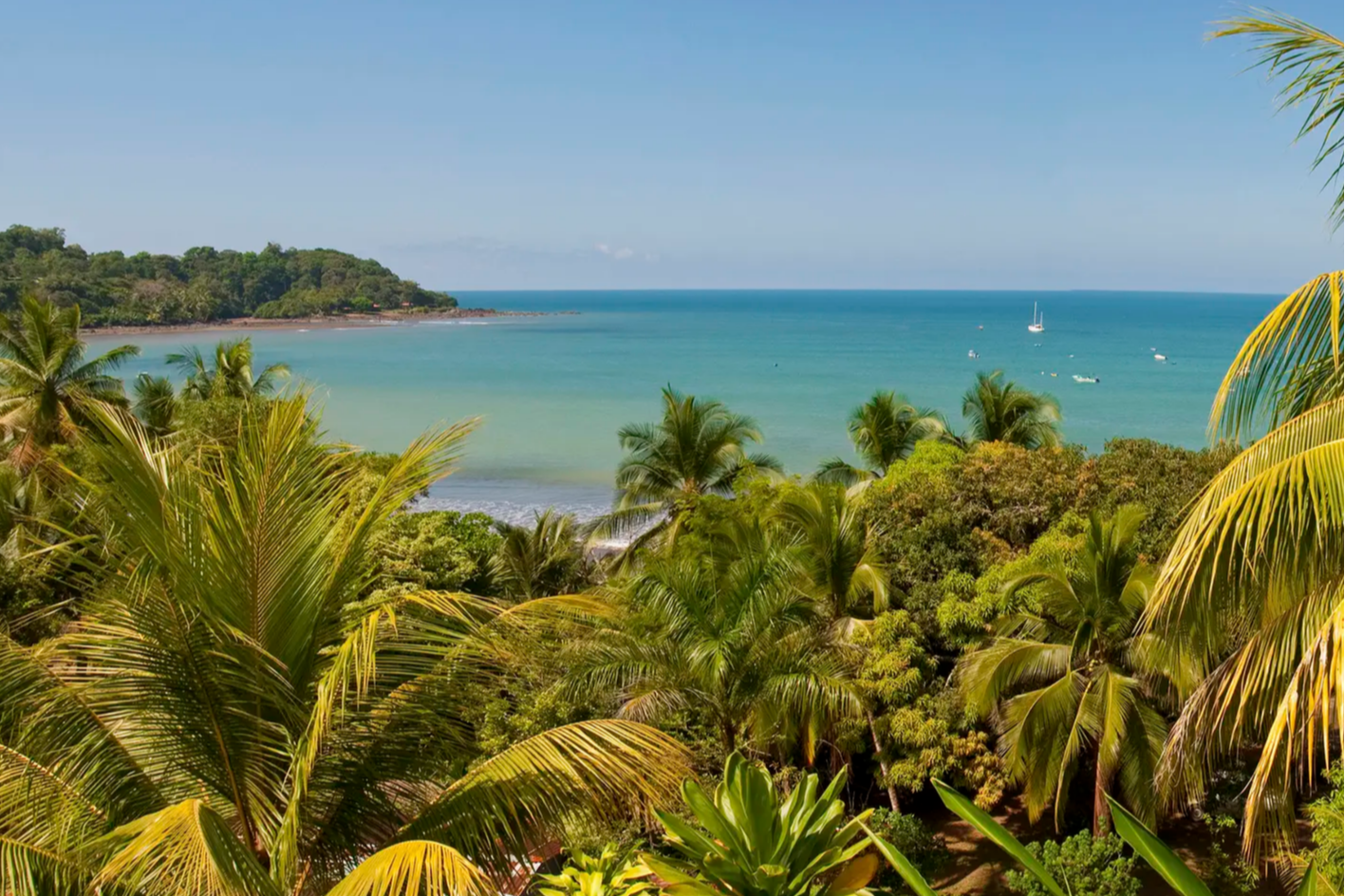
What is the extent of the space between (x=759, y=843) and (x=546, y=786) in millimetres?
Result: 1288

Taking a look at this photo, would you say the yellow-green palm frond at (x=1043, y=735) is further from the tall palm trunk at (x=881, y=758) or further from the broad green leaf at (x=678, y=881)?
the broad green leaf at (x=678, y=881)

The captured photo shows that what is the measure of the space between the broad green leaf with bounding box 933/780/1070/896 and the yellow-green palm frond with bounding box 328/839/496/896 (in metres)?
1.89

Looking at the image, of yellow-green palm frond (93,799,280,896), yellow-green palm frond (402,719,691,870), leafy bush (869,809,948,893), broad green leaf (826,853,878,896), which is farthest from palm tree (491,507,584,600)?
yellow-green palm frond (93,799,280,896)

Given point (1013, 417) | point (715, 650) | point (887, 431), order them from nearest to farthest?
point (715, 650), point (887, 431), point (1013, 417)

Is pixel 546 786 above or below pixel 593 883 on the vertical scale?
above

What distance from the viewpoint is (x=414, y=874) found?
3303 millimetres

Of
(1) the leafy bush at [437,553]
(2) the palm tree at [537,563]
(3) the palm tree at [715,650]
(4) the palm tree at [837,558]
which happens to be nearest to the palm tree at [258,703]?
(3) the palm tree at [715,650]

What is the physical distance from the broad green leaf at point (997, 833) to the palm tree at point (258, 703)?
209 centimetres

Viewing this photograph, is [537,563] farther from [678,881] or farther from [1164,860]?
[1164,860]

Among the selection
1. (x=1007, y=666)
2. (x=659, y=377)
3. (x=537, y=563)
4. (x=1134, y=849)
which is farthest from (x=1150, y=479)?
(x=659, y=377)

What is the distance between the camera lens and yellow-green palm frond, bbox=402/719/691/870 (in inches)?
161

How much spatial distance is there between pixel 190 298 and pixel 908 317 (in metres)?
110

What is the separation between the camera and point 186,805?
Result: 11.3 ft

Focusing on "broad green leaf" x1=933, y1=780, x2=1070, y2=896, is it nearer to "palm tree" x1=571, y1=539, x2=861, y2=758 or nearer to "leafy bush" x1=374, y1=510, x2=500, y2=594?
"palm tree" x1=571, y1=539, x2=861, y2=758
